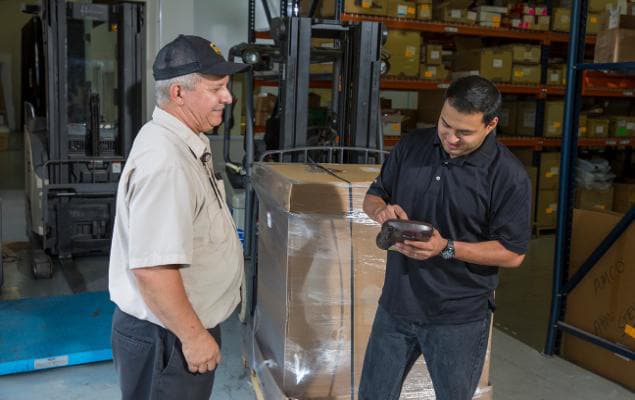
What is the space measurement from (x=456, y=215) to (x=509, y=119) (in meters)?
7.15

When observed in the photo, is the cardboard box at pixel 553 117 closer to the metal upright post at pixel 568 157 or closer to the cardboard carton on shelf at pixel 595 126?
the cardboard carton on shelf at pixel 595 126

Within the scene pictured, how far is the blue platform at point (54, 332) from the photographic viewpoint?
12.8 feet

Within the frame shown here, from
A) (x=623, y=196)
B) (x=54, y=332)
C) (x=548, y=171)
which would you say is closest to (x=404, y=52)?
(x=548, y=171)

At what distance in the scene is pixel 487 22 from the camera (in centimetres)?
817

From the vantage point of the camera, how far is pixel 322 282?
119 inches

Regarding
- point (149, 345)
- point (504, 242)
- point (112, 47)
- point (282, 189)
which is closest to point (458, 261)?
point (504, 242)

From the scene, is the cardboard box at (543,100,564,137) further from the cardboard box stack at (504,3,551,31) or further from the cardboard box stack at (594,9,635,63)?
the cardboard box stack at (594,9,635,63)

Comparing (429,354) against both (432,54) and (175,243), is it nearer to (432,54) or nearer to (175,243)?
(175,243)

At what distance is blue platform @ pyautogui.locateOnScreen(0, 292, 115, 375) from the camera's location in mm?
3895

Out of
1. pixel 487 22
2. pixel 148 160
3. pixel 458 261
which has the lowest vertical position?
pixel 458 261

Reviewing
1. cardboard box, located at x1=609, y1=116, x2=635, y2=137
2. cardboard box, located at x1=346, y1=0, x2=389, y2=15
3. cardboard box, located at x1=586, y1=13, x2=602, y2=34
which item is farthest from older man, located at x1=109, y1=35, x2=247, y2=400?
cardboard box, located at x1=609, y1=116, x2=635, y2=137

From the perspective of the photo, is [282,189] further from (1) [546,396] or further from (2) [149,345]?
(1) [546,396]

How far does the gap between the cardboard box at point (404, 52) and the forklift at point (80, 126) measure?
9.40 feet

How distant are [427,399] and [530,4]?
6.76m
